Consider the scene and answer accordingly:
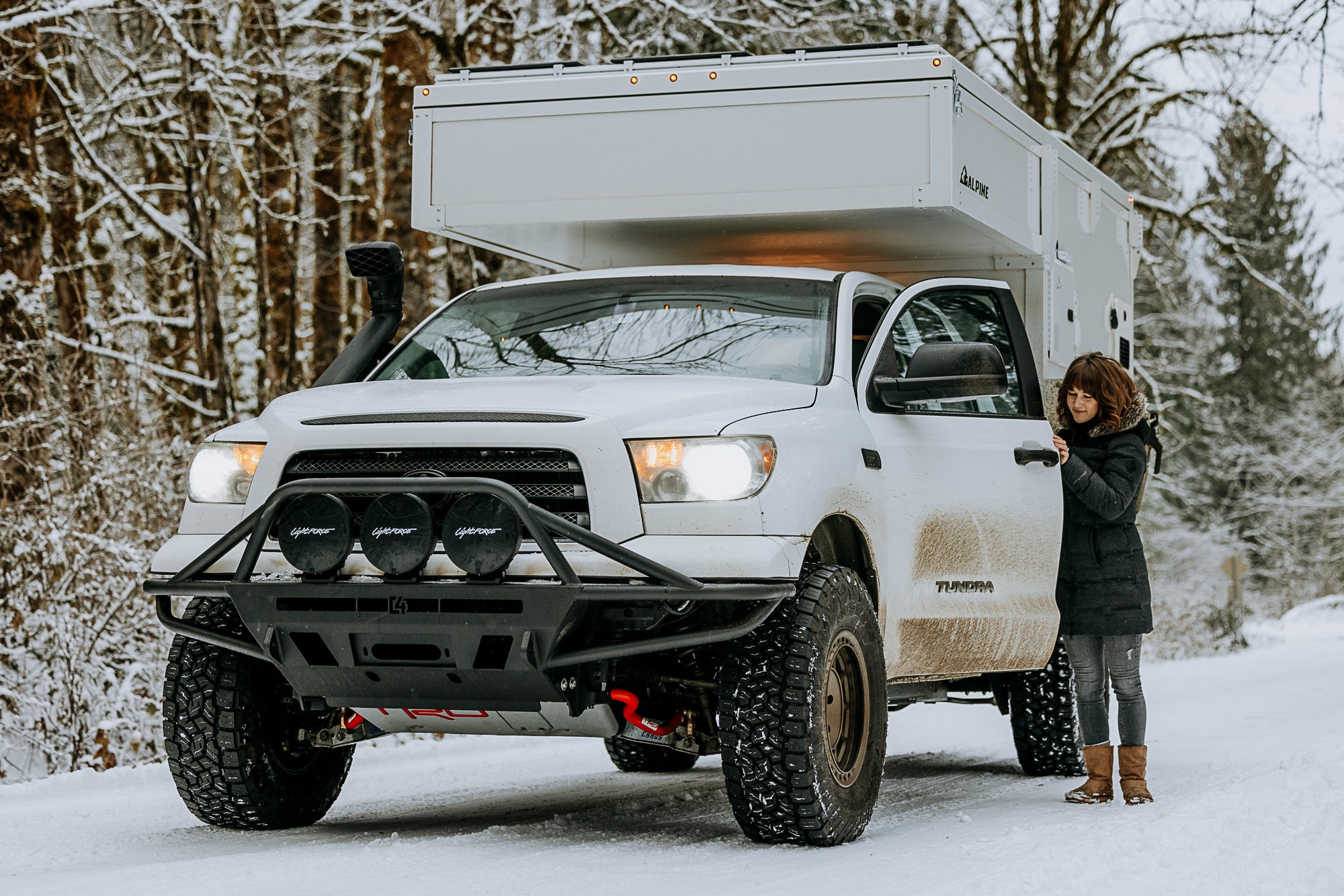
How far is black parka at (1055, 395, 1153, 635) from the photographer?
22.0 ft

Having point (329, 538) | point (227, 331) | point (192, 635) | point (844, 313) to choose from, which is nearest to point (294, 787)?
point (192, 635)

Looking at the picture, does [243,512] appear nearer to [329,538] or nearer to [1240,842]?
[329,538]

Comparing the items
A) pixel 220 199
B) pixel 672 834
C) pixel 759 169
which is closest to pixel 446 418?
pixel 672 834

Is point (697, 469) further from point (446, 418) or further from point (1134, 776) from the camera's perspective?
point (1134, 776)

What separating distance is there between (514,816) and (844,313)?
2276mm

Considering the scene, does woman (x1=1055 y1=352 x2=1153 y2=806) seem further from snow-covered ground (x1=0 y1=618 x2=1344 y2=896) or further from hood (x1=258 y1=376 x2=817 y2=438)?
hood (x1=258 y1=376 x2=817 y2=438)

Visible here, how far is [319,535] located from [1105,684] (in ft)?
11.1

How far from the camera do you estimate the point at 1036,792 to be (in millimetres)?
7297

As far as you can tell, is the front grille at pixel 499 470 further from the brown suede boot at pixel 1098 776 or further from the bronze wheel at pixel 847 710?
the brown suede boot at pixel 1098 776

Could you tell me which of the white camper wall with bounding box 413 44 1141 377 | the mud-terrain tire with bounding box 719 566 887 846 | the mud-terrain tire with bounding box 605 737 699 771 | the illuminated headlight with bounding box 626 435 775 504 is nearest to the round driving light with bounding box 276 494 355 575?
the illuminated headlight with bounding box 626 435 775 504

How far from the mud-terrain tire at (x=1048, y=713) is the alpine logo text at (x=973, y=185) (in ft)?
6.77

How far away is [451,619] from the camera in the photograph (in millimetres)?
4941

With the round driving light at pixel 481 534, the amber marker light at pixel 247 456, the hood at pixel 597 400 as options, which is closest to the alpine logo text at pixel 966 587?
the hood at pixel 597 400

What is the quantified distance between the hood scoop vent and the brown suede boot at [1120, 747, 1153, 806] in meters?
2.88
